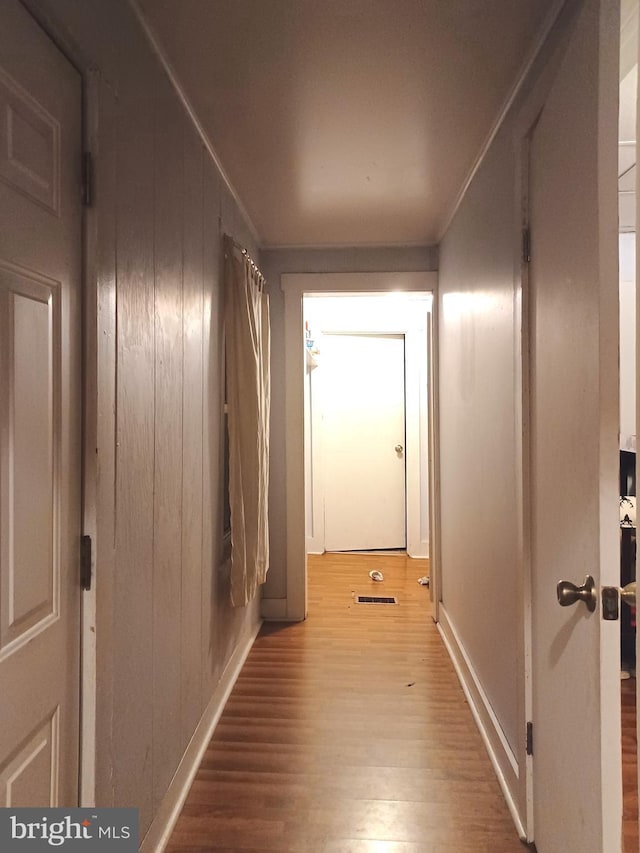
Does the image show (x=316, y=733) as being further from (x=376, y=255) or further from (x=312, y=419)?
(x=312, y=419)

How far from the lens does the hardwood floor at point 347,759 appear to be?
1.49m

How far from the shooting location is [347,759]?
1.83 m

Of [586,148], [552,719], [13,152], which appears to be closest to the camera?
[13,152]

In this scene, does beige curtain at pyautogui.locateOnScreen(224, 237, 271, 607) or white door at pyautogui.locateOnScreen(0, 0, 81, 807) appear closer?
white door at pyautogui.locateOnScreen(0, 0, 81, 807)

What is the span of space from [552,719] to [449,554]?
159cm

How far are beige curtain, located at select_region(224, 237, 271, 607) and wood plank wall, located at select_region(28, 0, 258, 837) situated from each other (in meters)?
0.20

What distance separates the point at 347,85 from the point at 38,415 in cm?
142

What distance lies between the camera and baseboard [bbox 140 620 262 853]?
1.41 metres

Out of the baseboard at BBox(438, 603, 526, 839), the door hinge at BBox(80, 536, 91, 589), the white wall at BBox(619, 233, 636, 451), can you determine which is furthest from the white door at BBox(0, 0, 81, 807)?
the white wall at BBox(619, 233, 636, 451)

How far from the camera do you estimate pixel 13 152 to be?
0.85 meters

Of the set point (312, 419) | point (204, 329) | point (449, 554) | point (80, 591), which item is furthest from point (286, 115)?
point (312, 419)

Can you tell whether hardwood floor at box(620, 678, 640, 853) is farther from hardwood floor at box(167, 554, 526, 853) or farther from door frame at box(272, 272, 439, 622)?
door frame at box(272, 272, 439, 622)

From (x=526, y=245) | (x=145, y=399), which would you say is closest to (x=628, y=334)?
(x=526, y=245)

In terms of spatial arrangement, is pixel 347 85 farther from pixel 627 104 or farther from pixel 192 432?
pixel 192 432
